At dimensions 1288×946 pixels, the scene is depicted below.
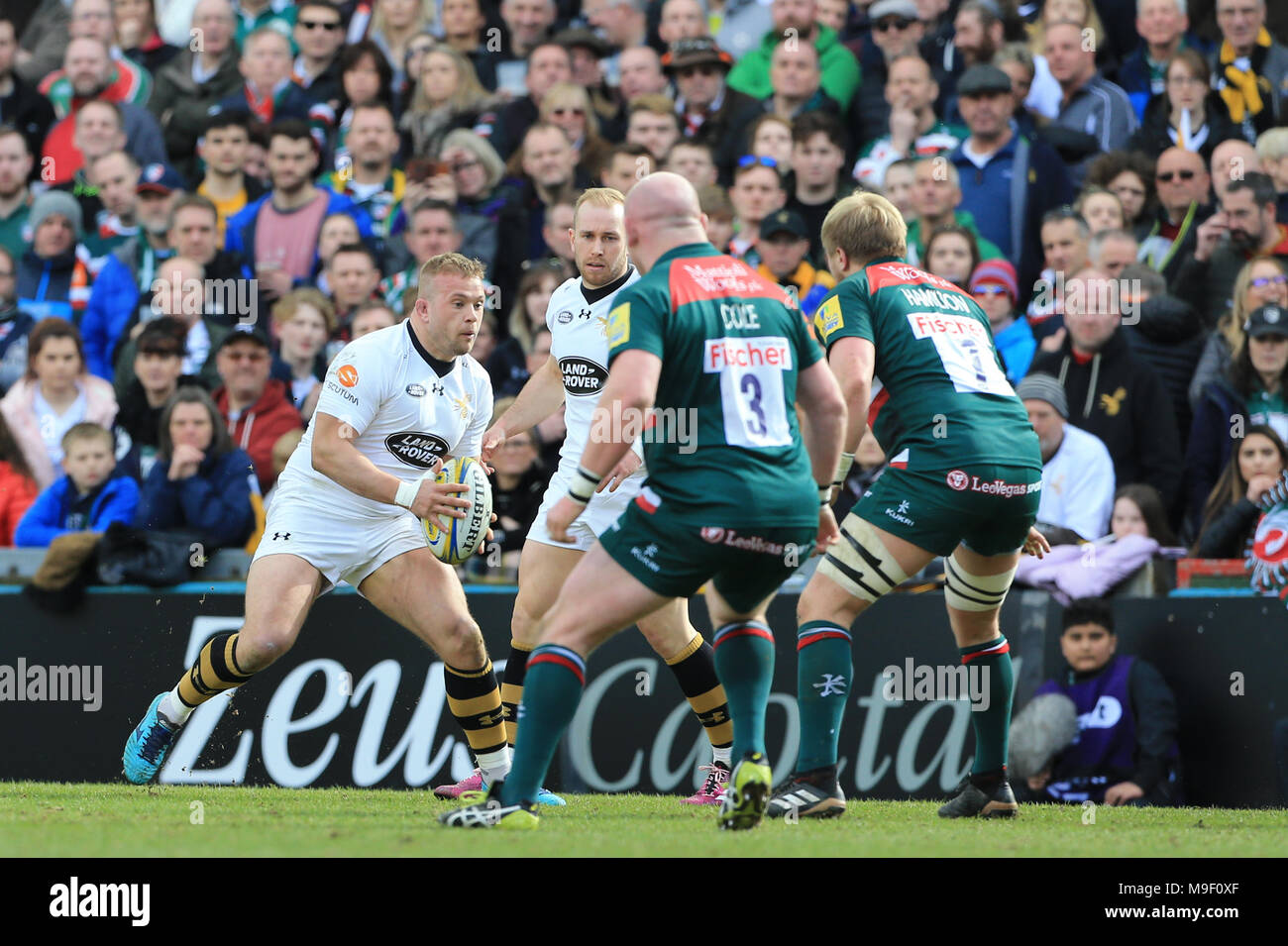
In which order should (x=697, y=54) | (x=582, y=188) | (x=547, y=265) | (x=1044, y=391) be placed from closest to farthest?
1. (x=1044, y=391)
2. (x=547, y=265)
3. (x=582, y=188)
4. (x=697, y=54)

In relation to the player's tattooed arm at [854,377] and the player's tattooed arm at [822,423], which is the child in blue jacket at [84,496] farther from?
the player's tattooed arm at [822,423]

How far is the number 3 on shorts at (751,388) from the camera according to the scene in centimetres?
673

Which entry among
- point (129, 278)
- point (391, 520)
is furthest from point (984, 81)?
point (129, 278)

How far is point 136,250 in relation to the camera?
47.2 ft

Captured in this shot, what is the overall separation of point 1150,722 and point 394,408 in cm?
490

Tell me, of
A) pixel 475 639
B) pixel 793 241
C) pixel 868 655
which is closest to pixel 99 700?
pixel 475 639

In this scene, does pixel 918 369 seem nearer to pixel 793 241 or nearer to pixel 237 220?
pixel 793 241

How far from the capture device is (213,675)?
8.71 m

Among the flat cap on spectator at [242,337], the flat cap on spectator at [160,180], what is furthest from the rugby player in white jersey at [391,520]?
the flat cap on spectator at [160,180]

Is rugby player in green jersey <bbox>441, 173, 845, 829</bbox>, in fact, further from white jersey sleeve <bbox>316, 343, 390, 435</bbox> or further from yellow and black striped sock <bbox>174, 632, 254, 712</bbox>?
yellow and black striped sock <bbox>174, 632, 254, 712</bbox>

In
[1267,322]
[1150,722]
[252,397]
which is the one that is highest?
[1267,322]

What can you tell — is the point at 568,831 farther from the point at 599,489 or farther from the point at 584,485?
the point at 599,489

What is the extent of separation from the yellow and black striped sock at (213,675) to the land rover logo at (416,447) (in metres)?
1.24

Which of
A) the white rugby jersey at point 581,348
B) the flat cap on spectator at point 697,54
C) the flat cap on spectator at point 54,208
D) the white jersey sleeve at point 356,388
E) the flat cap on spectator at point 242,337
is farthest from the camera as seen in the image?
the flat cap on spectator at point 697,54
